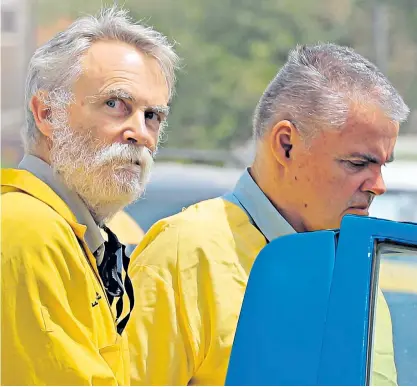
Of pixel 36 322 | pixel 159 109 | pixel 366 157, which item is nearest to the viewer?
pixel 36 322

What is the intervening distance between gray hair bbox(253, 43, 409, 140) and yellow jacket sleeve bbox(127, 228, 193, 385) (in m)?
0.53

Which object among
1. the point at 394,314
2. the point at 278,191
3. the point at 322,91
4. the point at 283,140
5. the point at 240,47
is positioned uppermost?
the point at 240,47

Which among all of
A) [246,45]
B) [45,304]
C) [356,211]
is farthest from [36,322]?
[246,45]

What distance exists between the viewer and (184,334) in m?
2.46

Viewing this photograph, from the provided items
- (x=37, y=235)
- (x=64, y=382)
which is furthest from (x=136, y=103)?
(x=64, y=382)

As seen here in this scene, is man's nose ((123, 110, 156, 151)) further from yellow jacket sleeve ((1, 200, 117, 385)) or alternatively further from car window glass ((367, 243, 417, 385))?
car window glass ((367, 243, 417, 385))

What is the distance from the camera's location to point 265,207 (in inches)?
107

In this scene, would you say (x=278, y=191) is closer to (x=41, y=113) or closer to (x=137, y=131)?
(x=137, y=131)

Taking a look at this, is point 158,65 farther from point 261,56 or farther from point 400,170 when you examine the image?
point 261,56

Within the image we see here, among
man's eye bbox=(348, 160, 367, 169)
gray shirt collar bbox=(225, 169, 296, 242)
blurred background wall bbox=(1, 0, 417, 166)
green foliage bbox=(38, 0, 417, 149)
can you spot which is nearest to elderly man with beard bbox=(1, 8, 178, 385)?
gray shirt collar bbox=(225, 169, 296, 242)

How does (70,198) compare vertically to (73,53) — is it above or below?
below

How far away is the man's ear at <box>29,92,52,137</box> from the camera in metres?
2.51

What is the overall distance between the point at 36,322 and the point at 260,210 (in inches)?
31.2

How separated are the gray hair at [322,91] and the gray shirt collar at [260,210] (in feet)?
0.58
